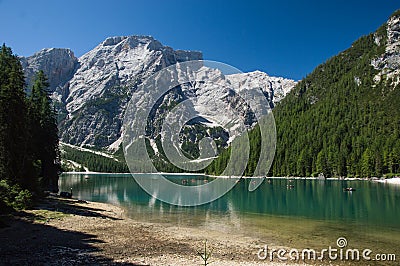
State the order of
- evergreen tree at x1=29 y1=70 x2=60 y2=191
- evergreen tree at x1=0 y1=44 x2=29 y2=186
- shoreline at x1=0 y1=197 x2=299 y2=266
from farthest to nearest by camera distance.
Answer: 1. evergreen tree at x1=29 y1=70 x2=60 y2=191
2. evergreen tree at x1=0 y1=44 x2=29 y2=186
3. shoreline at x1=0 y1=197 x2=299 y2=266

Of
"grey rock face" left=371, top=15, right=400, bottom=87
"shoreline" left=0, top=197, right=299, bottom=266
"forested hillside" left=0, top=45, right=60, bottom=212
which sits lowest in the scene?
"shoreline" left=0, top=197, right=299, bottom=266

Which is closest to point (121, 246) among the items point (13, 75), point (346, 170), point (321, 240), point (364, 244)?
point (321, 240)

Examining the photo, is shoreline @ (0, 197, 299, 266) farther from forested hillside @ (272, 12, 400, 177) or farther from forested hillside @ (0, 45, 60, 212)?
forested hillside @ (272, 12, 400, 177)

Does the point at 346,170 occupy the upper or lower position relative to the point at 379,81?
lower

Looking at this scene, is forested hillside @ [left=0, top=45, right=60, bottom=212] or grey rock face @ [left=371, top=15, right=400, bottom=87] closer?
forested hillside @ [left=0, top=45, right=60, bottom=212]

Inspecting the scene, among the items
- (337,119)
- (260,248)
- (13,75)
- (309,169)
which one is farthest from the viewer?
(337,119)

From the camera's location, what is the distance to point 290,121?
188500 millimetres

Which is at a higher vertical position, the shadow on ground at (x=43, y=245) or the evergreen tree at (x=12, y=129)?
the evergreen tree at (x=12, y=129)

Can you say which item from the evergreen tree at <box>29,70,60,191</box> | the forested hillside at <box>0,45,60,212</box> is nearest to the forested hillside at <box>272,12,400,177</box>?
the evergreen tree at <box>29,70,60,191</box>

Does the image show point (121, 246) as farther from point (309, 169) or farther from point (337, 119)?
point (337, 119)

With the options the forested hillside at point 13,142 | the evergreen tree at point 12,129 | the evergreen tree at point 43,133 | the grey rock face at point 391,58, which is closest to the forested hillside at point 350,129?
the grey rock face at point 391,58

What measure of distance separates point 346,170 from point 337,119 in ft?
157

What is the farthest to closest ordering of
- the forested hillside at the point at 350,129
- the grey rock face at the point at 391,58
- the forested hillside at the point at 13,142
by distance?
1. the grey rock face at the point at 391,58
2. the forested hillside at the point at 350,129
3. the forested hillside at the point at 13,142

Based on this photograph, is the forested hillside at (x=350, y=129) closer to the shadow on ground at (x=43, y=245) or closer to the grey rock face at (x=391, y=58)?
the grey rock face at (x=391, y=58)
